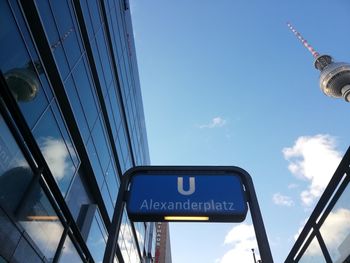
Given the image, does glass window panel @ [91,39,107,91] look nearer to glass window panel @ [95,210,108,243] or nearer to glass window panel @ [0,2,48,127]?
glass window panel @ [0,2,48,127]

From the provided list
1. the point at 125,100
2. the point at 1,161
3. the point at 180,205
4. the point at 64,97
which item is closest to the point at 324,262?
the point at 180,205

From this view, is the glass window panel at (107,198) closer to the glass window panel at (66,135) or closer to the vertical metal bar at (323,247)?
the glass window panel at (66,135)

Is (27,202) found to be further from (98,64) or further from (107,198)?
(98,64)

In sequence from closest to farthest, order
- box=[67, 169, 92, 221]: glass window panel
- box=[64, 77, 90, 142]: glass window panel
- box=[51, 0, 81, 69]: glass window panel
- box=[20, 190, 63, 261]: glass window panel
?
1. box=[20, 190, 63, 261]: glass window panel
2. box=[51, 0, 81, 69]: glass window panel
3. box=[64, 77, 90, 142]: glass window panel
4. box=[67, 169, 92, 221]: glass window panel

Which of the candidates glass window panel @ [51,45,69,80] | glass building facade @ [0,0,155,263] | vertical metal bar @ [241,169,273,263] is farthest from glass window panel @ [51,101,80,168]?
vertical metal bar @ [241,169,273,263]

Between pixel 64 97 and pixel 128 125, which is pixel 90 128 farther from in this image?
pixel 128 125

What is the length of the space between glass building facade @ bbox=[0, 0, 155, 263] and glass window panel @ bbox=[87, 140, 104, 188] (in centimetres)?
4


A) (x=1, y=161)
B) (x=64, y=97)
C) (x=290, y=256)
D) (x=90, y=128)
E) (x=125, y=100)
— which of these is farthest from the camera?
(x=125, y=100)

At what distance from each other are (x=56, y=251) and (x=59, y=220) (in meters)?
0.85

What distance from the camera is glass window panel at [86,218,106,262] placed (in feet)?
39.2

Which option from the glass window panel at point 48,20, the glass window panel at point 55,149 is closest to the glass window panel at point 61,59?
the glass window panel at point 48,20

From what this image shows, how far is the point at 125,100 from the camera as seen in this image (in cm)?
1883

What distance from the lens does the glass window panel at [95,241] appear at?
11.9 meters

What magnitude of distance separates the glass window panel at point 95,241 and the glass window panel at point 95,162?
1708 millimetres
